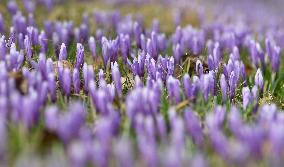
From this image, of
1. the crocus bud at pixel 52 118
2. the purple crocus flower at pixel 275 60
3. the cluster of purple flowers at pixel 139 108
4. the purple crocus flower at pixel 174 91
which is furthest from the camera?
the purple crocus flower at pixel 275 60

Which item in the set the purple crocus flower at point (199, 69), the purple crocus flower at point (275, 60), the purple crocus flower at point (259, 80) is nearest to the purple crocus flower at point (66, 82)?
the purple crocus flower at point (199, 69)

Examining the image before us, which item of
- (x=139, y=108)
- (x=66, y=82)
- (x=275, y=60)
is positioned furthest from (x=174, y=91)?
(x=275, y=60)

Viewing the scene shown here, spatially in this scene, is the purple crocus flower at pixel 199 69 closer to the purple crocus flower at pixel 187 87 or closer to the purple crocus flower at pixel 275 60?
the purple crocus flower at pixel 187 87

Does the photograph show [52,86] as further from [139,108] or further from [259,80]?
[259,80]

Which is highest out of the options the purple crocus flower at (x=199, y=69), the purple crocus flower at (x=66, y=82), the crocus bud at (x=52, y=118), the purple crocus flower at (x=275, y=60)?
the purple crocus flower at (x=275, y=60)

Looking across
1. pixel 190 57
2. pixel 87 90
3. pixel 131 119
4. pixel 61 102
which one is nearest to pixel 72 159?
pixel 131 119

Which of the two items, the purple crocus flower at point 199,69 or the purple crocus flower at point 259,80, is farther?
the purple crocus flower at point 259,80

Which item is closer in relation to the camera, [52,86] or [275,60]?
[52,86]

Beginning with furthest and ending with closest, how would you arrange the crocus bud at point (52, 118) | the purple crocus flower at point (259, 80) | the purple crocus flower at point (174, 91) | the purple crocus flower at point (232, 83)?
1. the purple crocus flower at point (259, 80)
2. the purple crocus flower at point (232, 83)
3. the purple crocus flower at point (174, 91)
4. the crocus bud at point (52, 118)
